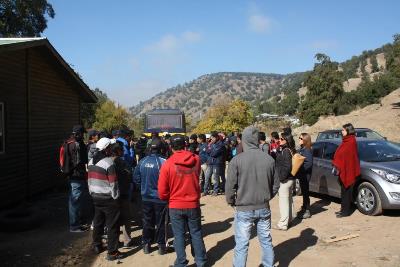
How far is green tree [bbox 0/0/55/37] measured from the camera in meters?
33.9

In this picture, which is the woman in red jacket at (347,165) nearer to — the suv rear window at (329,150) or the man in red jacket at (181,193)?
the suv rear window at (329,150)

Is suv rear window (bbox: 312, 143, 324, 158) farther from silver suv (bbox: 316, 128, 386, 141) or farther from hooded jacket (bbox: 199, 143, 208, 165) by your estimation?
silver suv (bbox: 316, 128, 386, 141)

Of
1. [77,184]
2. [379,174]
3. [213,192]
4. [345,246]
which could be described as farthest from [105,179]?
[213,192]

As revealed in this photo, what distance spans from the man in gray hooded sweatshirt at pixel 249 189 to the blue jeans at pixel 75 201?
12.3 feet

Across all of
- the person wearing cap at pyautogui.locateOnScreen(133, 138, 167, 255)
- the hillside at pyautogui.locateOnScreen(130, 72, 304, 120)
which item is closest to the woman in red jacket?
the person wearing cap at pyautogui.locateOnScreen(133, 138, 167, 255)

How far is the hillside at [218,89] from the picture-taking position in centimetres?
16250

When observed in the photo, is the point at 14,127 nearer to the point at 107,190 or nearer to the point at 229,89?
the point at 107,190

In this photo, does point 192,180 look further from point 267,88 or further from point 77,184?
point 267,88

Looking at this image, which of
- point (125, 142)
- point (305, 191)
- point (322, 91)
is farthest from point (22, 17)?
point (322, 91)

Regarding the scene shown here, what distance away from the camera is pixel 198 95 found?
17212 centimetres

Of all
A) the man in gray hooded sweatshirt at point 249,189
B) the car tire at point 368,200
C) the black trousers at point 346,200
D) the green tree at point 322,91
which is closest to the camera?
the man in gray hooded sweatshirt at point 249,189

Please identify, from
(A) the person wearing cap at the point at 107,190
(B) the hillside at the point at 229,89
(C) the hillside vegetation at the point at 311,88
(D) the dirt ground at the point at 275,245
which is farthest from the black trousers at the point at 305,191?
(B) the hillside at the point at 229,89

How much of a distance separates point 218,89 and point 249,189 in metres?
166

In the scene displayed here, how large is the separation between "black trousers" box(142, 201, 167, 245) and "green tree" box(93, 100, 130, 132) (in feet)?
175
